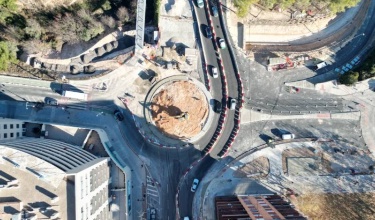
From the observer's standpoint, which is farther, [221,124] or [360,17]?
[360,17]

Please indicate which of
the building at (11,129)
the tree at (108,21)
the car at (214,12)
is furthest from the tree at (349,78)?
the building at (11,129)

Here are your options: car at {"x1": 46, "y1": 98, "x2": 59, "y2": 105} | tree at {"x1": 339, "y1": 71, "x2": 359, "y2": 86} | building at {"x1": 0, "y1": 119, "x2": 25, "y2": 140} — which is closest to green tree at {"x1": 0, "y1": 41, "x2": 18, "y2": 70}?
car at {"x1": 46, "y1": 98, "x2": 59, "y2": 105}

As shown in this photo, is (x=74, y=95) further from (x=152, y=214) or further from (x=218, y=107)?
(x=218, y=107)

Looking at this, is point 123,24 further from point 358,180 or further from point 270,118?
point 358,180

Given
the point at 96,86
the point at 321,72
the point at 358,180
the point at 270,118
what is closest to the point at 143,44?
the point at 96,86

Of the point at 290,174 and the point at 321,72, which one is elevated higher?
the point at 321,72

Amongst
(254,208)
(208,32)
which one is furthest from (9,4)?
(254,208)
